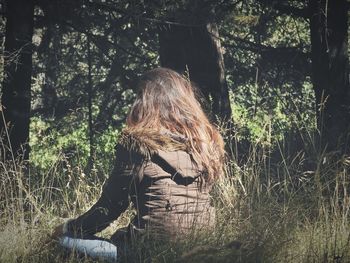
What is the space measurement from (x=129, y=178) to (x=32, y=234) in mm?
1006

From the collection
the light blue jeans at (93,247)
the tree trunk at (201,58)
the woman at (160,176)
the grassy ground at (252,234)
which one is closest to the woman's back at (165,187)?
the woman at (160,176)

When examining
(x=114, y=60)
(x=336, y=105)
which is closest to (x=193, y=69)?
(x=114, y=60)

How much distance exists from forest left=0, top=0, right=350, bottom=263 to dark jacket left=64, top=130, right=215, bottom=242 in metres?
0.18

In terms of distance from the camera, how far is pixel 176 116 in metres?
4.30

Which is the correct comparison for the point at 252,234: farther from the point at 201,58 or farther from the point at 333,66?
the point at 201,58

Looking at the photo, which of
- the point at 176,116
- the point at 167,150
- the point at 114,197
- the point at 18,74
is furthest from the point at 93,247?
the point at 18,74

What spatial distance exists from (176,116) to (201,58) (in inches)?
151

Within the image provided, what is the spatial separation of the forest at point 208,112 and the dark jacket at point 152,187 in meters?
0.18

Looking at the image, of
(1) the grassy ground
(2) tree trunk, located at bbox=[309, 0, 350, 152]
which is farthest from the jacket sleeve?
(2) tree trunk, located at bbox=[309, 0, 350, 152]

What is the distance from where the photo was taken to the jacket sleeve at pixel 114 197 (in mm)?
4062

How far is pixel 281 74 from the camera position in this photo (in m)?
8.76

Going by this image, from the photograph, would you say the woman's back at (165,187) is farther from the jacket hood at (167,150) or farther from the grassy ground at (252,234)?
the grassy ground at (252,234)

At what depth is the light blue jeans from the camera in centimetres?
405

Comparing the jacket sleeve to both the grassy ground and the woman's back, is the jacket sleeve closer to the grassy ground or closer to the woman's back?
the woman's back
